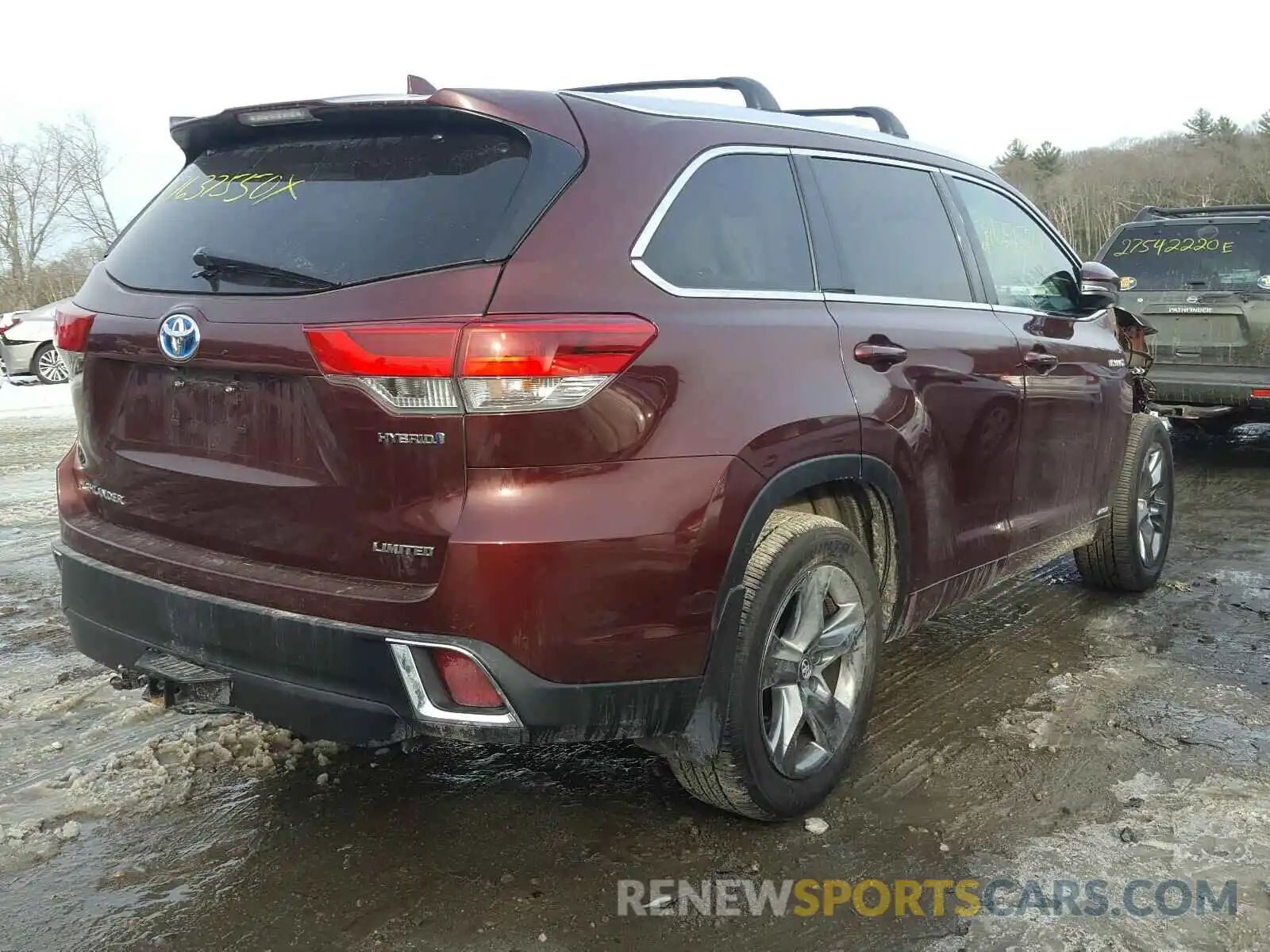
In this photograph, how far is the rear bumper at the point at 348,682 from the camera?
2260 millimetres

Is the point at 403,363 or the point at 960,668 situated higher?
the point at 403,363

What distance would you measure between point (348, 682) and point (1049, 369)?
9.22 ft

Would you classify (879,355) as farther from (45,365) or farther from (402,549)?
(45,365)

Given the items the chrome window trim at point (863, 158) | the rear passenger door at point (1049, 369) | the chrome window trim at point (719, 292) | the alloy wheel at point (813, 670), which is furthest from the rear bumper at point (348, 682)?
the rear passenger door at point (1049, 369)

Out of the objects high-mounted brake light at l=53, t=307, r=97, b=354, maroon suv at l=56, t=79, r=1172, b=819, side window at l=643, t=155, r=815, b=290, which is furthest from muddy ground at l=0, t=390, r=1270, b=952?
side window at l=643, t=155, r=815, b=290

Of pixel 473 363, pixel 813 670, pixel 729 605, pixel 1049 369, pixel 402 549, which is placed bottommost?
pixel 813 670

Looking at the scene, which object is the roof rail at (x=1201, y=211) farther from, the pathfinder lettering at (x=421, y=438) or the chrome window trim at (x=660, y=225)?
the pathfinder lettering at (x=421, y=438)

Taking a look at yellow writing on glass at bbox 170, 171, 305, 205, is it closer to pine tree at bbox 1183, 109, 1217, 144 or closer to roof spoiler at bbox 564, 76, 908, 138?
roof spoiler at bbox 564, 76, 908, 138

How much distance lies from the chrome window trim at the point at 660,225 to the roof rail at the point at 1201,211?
21.8ft

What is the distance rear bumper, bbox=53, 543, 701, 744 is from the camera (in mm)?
2260

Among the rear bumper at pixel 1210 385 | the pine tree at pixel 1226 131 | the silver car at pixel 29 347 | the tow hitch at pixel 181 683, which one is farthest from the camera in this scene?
the pine tree at pixel 1226 131

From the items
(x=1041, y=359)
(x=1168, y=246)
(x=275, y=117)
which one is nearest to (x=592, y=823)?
(x=275, y=117)

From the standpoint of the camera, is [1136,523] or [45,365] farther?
[45,365]

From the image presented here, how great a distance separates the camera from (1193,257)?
8.09 metres
